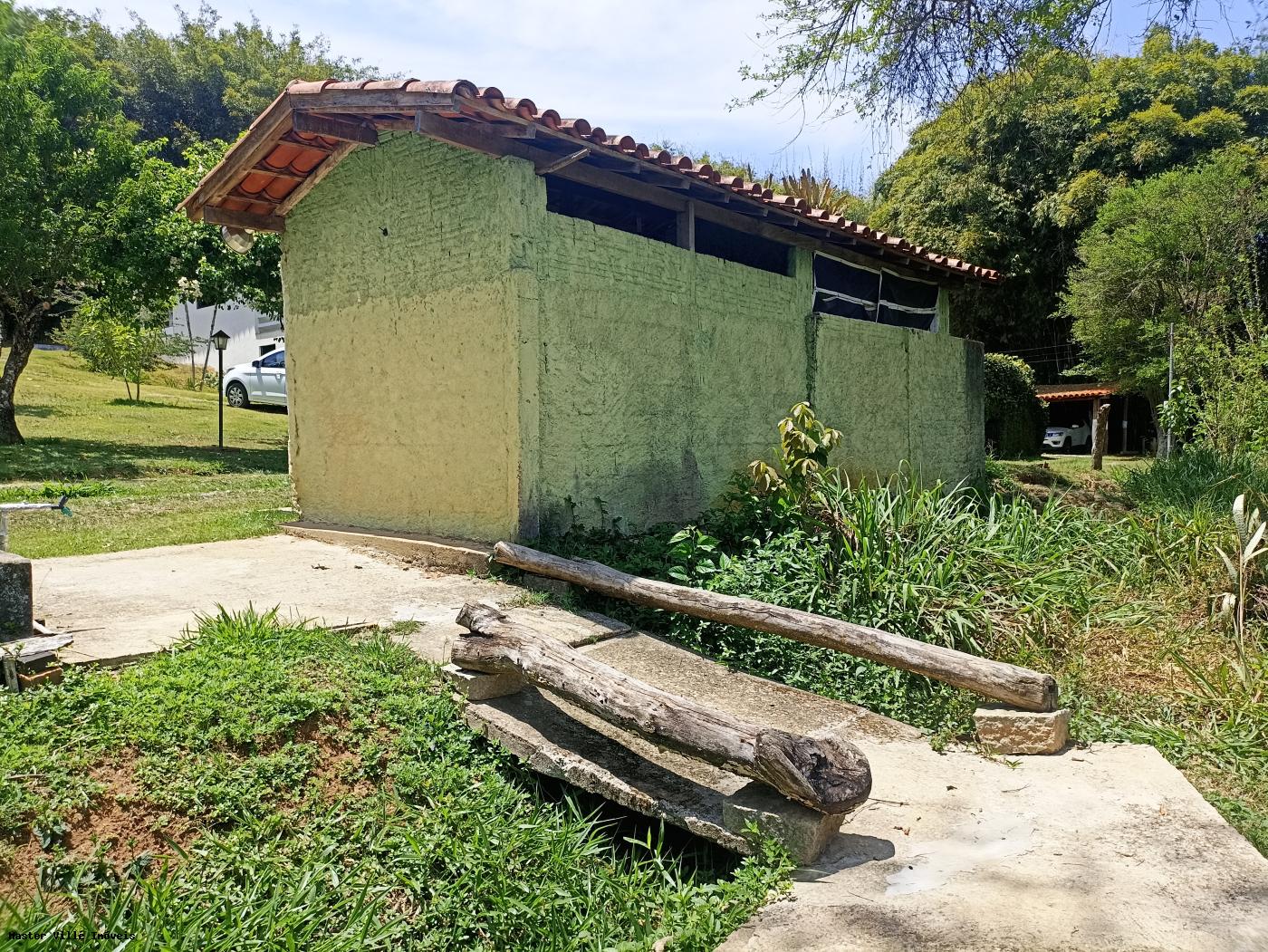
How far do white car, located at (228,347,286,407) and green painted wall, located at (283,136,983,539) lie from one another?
13.7 m

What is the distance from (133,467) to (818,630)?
471 inches

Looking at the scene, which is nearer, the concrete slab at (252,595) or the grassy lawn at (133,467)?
the concrete slab at (252,595)

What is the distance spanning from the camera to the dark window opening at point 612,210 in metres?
7.50

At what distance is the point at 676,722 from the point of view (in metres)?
3.46

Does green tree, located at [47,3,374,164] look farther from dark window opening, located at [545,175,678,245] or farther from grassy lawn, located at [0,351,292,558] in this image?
dark window opening, located at [545,175,678,245]

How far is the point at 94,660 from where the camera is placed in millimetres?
3998

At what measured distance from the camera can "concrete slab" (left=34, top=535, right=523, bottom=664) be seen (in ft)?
15.4

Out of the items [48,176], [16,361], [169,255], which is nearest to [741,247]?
[169,255]

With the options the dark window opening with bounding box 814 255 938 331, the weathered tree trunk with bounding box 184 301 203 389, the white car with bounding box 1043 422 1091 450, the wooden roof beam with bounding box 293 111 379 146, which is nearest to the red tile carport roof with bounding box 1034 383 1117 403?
the white car with bounding box 1043 422 1091 450

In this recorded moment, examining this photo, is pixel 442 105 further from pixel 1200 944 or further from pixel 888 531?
pixel 1200 944

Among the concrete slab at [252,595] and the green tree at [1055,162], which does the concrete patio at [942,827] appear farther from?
the green tree at [1055,162]

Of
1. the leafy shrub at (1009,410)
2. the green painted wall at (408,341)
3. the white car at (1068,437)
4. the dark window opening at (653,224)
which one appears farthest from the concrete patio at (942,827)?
the white car at (1068,437)

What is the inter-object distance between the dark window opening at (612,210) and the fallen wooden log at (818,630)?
323 centimetres

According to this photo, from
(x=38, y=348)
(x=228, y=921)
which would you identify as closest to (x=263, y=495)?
(x=228, y=921)
